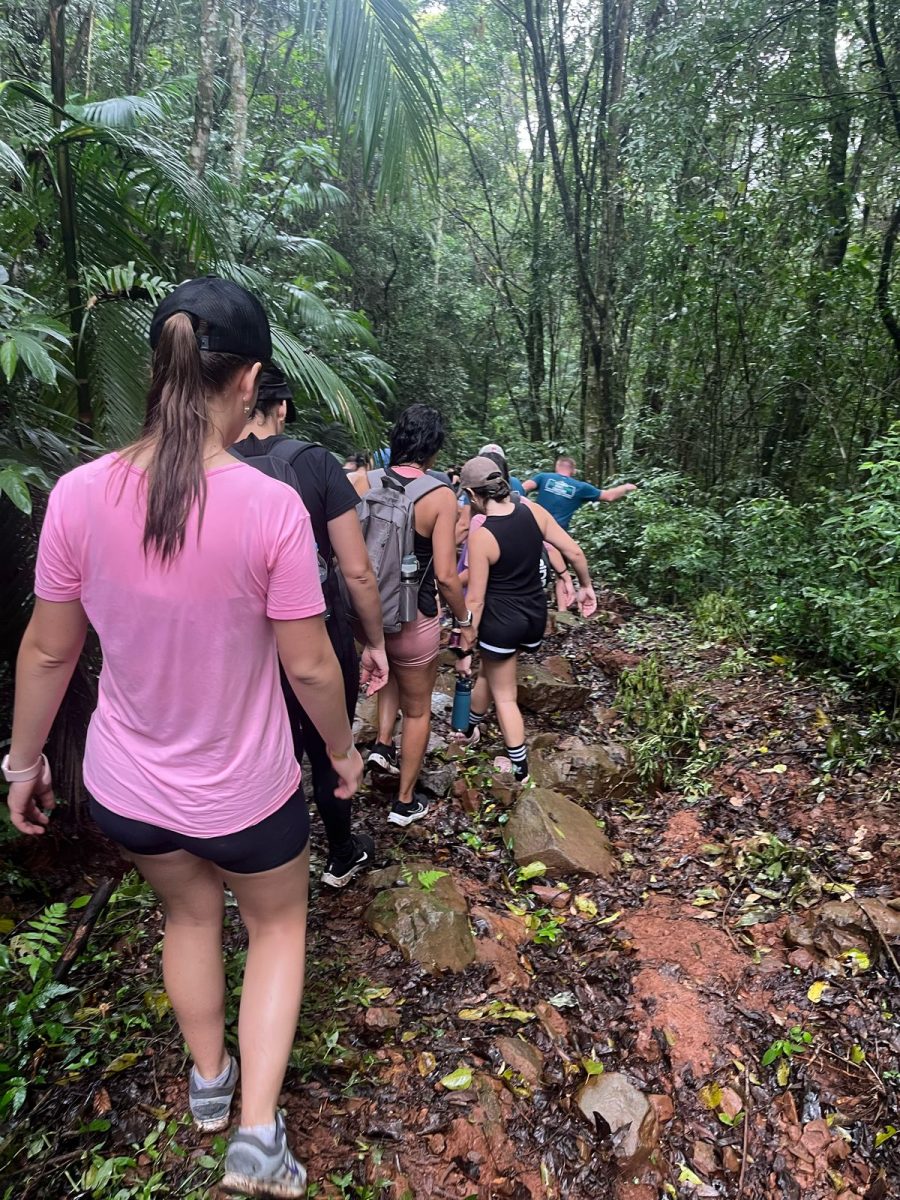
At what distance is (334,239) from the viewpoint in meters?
13.4

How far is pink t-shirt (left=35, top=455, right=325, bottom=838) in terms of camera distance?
52.6 inches

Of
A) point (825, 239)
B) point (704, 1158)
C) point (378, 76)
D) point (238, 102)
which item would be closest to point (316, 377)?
point (378, 76)

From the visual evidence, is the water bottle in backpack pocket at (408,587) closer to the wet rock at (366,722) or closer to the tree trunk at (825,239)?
the wet rock at (366,722)

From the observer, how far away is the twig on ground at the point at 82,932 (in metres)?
2.40

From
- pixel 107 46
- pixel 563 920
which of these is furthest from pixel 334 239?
pixel 563 920

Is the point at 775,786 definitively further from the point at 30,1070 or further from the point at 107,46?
the point at 107,46

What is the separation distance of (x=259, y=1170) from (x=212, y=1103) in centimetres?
37

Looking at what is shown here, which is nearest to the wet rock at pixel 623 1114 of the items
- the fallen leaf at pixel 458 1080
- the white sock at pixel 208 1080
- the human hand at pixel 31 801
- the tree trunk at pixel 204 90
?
the fallen leaf at pixel 458 1080

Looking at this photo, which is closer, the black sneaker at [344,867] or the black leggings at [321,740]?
the black leggings at [321,740]

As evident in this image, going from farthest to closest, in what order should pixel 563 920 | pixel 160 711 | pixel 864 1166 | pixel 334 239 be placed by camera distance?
pixel 334 239
pixel 563 920
pixel 864 1166
pixel 160 711

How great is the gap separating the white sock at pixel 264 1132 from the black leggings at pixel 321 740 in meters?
1.03

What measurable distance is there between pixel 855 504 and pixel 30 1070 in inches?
278

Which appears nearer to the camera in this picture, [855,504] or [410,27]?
[410,27]

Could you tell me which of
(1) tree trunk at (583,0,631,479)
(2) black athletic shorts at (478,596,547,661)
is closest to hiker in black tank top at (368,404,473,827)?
(2) black athletic shorts at (478,596,547,661)
